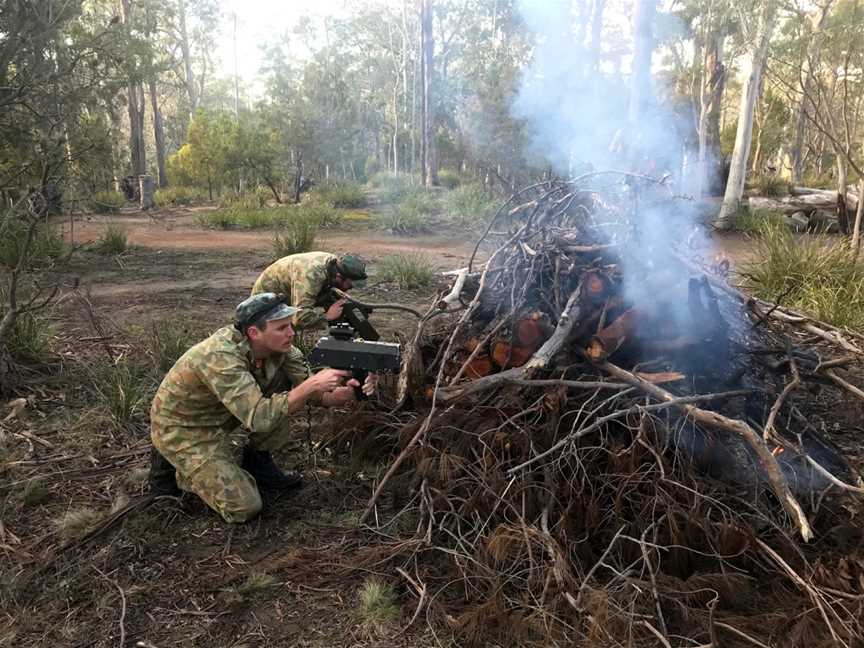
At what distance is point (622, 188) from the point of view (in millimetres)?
4293

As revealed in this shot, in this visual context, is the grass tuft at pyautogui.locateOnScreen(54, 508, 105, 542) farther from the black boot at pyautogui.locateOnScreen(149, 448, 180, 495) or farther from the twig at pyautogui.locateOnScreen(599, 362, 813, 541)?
the twig at pyautogui.locateOnScreen(599, 362, 813, 541)

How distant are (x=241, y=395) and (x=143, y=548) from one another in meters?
0.74

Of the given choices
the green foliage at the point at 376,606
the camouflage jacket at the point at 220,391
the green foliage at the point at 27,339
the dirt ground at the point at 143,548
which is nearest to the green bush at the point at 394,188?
the green foliage at the point at 27,339

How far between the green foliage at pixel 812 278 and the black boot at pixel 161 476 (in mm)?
4608

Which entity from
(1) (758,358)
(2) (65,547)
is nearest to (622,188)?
(1) (758,358)

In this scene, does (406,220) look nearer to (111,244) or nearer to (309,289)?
(111,244)

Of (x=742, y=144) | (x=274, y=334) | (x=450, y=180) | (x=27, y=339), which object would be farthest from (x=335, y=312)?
(x=450, y=180)

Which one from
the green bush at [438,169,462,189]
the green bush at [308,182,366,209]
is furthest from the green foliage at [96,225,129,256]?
the green bush at [438,169,462,189]

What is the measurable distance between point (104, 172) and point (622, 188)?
9.52m

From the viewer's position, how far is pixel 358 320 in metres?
3.89

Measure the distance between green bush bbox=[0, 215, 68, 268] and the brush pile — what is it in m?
4.77

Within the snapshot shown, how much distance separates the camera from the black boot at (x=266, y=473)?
10.0ft

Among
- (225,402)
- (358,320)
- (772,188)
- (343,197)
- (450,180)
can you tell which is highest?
(450,180)

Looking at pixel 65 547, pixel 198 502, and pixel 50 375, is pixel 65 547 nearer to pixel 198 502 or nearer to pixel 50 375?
pixel 198 502
